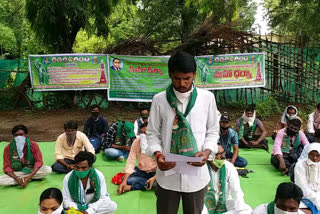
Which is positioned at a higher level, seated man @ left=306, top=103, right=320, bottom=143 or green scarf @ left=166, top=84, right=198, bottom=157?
green scarf @ left=166, top=84, right=198, bottom=157

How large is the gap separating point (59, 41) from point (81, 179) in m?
6.46

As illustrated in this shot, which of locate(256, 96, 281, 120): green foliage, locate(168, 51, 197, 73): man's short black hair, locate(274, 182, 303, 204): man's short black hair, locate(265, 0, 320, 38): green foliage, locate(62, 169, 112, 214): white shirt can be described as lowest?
locate(256, 96, 281, 120): green foliage

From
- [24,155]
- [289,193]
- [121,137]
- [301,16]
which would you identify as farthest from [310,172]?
[301,16]

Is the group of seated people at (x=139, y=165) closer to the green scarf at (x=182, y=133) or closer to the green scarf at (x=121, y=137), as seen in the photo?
the green scarf at (x=121, y=137)

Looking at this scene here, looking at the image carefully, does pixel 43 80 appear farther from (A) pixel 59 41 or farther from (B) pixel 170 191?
(B) pixel 170 191

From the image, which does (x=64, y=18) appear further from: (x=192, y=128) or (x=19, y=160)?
(x=192, y=128)

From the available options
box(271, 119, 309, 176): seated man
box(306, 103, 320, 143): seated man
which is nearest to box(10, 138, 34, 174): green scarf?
box(271, 119, 309, 176): seated man

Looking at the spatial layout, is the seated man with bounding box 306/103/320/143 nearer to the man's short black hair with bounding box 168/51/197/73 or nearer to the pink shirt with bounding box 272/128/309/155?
the pink shirt with bounding box 272/128/309/155

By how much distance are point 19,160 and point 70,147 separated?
77cm

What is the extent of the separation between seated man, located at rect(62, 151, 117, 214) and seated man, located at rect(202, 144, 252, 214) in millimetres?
1154

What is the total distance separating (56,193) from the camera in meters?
2.52

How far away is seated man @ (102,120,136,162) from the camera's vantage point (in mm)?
4973

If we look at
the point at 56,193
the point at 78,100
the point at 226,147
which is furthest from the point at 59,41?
the point at 56,193

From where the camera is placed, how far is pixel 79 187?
9.70ft
